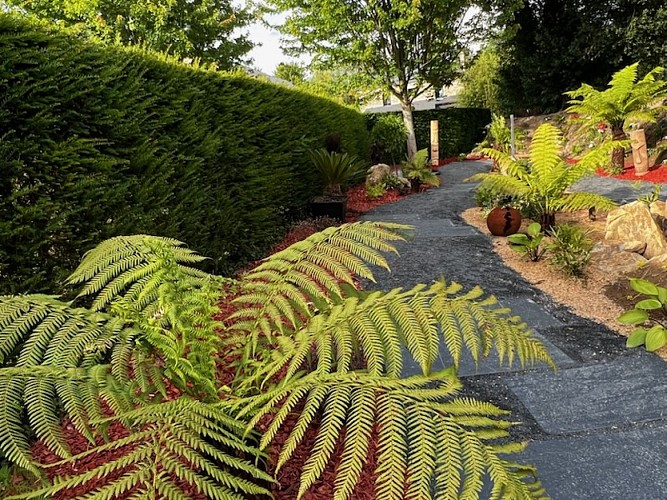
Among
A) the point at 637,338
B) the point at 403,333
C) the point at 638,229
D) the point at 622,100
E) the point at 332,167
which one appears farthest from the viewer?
the point at 622,100

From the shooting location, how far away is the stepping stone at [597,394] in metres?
2.05

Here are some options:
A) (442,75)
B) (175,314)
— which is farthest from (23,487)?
(442,75)

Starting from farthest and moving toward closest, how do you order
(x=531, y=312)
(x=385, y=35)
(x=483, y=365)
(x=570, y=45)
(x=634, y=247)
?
1. (x=570, y=45)
2. (x=385, y=35)
3. (x=634, y=247)
4. (x=531, y=312)
5. (x=483, y=365)

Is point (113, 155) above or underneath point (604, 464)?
above

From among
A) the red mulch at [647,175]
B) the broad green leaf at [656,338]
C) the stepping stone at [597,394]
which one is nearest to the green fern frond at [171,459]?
the stepping stone at [597,394]

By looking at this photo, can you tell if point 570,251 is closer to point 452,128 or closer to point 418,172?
point 418,172

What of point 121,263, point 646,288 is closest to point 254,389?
point 121,263

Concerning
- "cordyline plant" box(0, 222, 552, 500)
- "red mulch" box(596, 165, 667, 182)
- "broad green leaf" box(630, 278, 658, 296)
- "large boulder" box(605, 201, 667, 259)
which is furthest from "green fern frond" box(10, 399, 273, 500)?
"red mulch" box(596, 165, 667, 182)

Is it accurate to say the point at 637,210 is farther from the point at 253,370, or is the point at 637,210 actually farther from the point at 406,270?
the point at 253,370

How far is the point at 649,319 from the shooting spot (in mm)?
2900

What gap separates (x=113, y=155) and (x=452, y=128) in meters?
14.9

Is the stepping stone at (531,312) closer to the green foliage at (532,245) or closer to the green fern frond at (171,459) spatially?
the green foliage at (532,245)

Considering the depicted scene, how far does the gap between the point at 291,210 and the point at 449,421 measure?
521 cm

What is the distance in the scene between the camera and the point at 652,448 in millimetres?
1836
